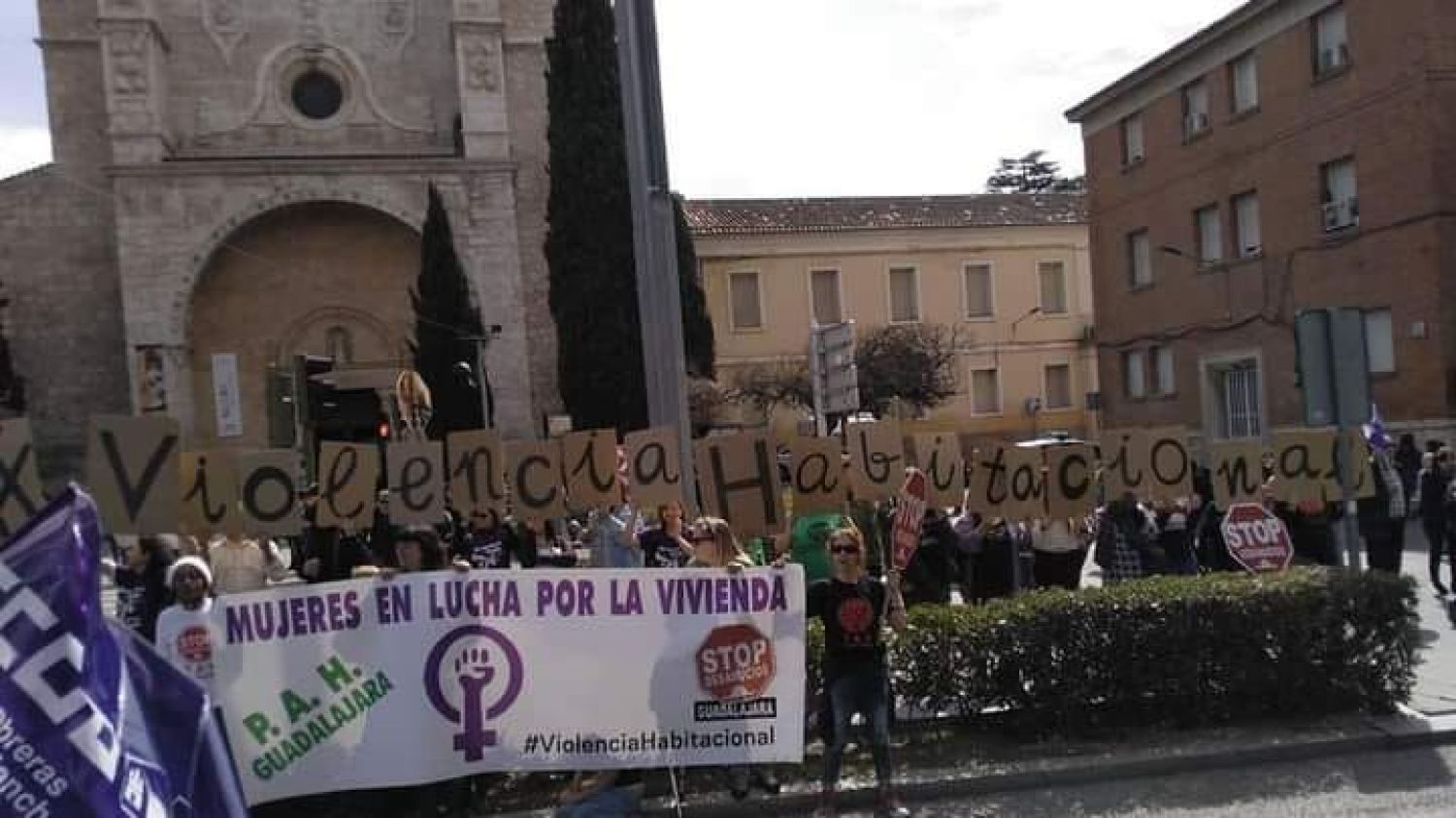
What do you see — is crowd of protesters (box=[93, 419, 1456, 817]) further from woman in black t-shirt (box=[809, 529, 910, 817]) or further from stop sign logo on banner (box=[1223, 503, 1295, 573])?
stop sign logo on banner (box=[1223, 503, 1295, 573])

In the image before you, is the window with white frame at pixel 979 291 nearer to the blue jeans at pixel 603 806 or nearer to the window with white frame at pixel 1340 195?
the window with white frame at pixel 1340 195

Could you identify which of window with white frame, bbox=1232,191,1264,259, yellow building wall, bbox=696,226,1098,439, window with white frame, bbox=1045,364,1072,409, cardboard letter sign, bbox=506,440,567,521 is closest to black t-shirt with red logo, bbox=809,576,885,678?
cardboard letter sign, bbox=506,440,567,521

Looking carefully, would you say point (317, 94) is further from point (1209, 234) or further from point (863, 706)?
point (863, 706)

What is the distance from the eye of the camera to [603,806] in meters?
5.64

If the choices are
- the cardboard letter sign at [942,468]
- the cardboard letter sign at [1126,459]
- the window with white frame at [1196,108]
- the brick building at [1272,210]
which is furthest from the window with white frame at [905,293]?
the cardboard letter sign at [942,468]

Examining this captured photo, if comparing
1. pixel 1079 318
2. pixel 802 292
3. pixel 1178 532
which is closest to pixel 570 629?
pixel 1178 532

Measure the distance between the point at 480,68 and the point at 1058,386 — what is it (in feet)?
74.4

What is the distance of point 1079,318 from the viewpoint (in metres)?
40.1

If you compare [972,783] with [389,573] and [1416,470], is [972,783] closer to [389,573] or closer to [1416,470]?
[389,573]

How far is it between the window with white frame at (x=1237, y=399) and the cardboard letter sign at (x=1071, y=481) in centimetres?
1990

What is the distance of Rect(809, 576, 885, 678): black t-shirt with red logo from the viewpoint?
5559 millimetres

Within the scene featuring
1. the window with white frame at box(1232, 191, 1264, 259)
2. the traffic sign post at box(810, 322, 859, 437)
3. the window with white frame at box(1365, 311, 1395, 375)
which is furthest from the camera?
the window with white frame at box(1232, 191, 1264, 259)

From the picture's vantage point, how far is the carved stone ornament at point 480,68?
3162 cm

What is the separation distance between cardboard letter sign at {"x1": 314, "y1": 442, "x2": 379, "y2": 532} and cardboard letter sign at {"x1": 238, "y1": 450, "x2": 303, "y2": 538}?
0.43m
